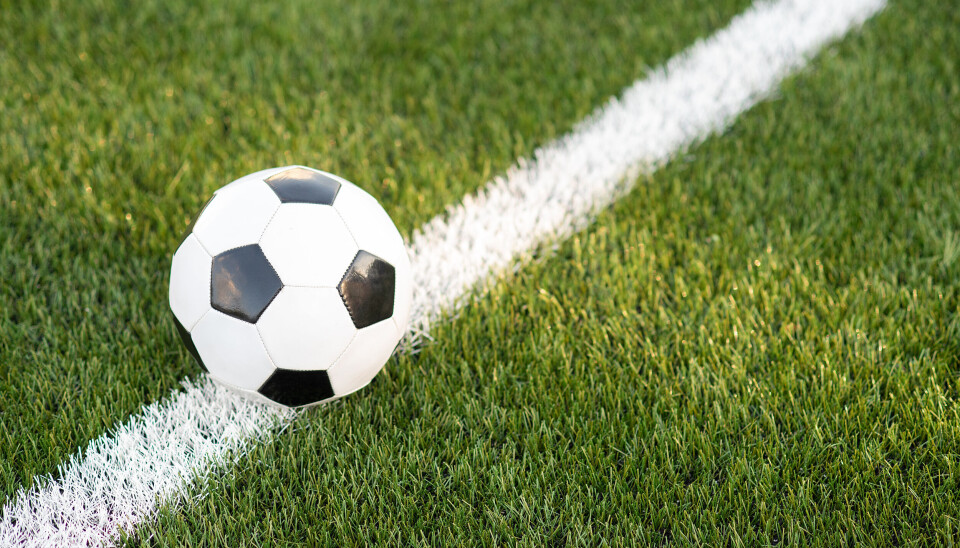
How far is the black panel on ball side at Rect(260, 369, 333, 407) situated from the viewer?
185cm

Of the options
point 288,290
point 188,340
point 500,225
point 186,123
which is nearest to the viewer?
point 288,290

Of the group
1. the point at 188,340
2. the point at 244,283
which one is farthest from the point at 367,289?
the point at 188,340

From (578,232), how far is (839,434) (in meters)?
1.03

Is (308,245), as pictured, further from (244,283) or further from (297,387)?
(297,387)

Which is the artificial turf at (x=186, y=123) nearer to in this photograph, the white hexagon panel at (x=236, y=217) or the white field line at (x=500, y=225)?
the white field line at (x=500, y=225)

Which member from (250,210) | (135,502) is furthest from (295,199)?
(135,502)

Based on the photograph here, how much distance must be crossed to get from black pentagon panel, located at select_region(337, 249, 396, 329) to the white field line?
37 centimetres

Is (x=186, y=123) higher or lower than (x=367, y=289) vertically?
higher

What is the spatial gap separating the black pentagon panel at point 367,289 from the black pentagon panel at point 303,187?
182 millimetres

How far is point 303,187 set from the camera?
6.32 feet

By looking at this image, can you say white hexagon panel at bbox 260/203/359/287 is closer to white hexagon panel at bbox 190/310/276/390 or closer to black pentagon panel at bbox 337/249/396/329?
black pentagon panel at bbox 337/249/396/329

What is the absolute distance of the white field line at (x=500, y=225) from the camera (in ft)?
6.00

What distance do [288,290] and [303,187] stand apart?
29 cm

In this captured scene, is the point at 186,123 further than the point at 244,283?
Yes
